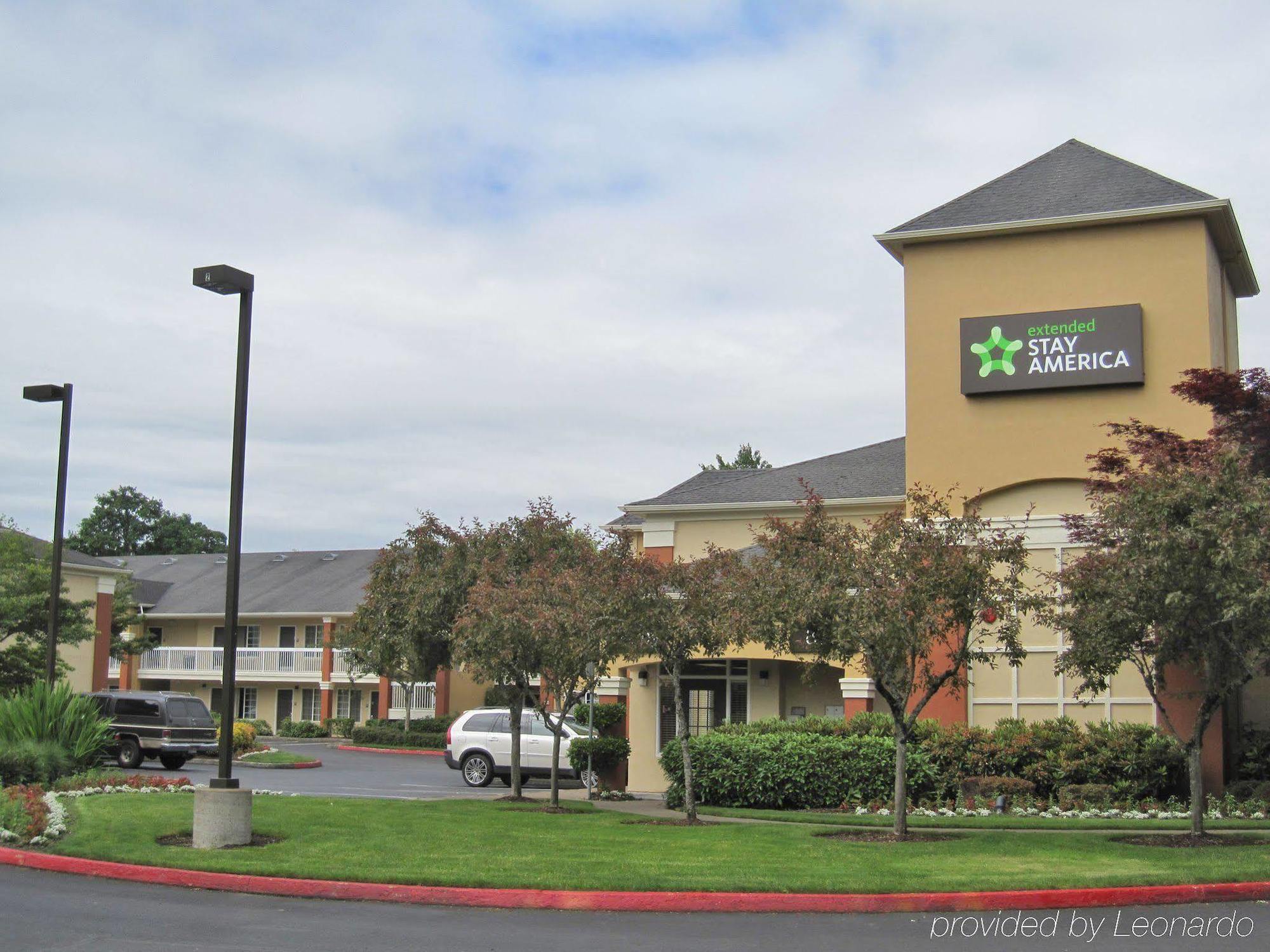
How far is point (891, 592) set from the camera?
15.4m

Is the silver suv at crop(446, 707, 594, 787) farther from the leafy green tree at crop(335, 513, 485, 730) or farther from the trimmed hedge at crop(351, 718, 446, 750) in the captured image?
the trimmed hedge at crop(351, 718, 446, 750)

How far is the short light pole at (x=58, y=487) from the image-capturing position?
21.9 meters

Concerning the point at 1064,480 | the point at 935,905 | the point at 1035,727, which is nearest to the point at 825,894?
the point at 935,905

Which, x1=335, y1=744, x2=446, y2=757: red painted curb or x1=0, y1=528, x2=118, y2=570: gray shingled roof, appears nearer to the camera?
x1=0, y1=528, x2=118, y2=570: gray shingled roof

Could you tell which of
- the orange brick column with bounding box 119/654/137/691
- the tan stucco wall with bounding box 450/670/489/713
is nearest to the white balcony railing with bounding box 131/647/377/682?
the orange brick column with bounding box 119/654/137/691

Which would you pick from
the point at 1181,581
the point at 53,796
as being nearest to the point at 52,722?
the point at 53,796

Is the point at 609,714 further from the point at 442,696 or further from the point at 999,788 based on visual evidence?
the point at 442,696

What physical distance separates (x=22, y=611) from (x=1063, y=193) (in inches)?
981

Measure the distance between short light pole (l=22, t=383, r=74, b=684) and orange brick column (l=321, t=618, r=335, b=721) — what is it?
29816 mm

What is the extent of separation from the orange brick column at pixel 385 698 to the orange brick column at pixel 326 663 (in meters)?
2.21

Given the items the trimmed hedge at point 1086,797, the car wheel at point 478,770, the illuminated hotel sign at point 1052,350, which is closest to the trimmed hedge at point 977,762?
the trimmed hedge at point 1086,797

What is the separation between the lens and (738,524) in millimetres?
29734

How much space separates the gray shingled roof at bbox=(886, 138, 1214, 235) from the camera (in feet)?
78.9

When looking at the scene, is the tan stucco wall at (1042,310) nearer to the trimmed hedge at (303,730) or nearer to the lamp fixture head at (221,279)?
the lamp fixture head at (221,279)
